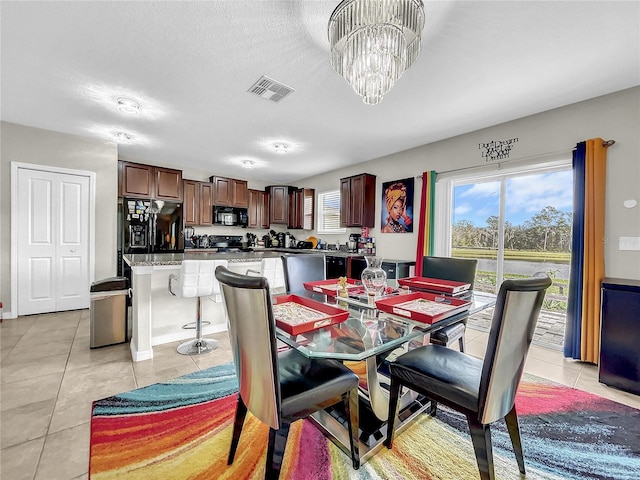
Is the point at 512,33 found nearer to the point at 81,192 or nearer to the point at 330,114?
the point at 330,114

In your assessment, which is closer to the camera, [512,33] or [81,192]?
[512,33]

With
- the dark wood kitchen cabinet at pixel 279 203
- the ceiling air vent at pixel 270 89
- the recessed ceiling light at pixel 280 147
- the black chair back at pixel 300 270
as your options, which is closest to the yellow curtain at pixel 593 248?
the black chair back at pixel 300 270

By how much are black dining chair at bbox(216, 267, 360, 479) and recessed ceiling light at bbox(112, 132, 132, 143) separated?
3.86 meters

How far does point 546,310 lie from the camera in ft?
11.2

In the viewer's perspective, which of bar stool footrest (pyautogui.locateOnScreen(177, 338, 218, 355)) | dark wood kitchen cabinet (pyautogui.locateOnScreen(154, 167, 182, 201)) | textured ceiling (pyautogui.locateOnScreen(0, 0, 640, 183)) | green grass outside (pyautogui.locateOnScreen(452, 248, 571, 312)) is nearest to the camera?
textured ceiling (pyautogui.locateOnScreen(0, 0, 640, 183))

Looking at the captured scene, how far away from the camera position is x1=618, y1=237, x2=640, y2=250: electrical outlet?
2.39 metres

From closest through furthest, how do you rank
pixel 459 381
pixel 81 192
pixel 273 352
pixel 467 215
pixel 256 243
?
1. pixel 273 352
2. pixel 459 381
3. pixel 467 215
4. pixel 81 192
5. pixel 256 243

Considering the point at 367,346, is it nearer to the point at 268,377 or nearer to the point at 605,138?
the point at 268,377

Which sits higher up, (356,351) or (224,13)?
(224,13)

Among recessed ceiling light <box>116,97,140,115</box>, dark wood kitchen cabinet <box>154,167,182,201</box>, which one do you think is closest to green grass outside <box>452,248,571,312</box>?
recessed ceiling light <box>116,97,140,115</box>

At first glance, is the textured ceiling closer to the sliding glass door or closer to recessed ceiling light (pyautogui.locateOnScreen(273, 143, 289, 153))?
recessed ceiling light (pyautogui.locateOnScreen(273, 143, 289, 153))

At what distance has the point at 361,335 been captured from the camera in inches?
49.0

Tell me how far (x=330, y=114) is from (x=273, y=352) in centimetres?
286

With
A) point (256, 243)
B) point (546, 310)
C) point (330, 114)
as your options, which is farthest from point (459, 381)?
point (256, 243)
